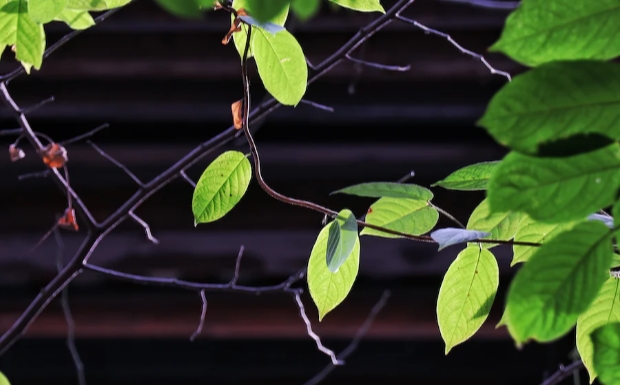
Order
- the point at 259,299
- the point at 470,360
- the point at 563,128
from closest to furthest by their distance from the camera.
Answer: the point at 563,128, the point at 259,299, the point at 470,360

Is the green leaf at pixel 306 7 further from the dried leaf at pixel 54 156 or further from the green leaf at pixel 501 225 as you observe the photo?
the dried leaf at pixel 54 156

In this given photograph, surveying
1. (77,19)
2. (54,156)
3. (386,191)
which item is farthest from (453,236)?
(54,156)

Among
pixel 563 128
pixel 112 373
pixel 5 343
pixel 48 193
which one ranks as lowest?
pixel 112 373

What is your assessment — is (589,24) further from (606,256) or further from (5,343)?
(5,343)

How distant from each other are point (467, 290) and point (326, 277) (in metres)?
0.11

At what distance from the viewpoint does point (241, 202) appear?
1615 mm

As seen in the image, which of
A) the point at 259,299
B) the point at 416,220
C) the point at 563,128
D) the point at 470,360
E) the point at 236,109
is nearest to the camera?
the point at 563,128

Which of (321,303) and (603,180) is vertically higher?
(603,180)

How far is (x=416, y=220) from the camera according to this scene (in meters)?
0.50

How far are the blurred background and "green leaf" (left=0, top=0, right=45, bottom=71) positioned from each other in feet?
3.20

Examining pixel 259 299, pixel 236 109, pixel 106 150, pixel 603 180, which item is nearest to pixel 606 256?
pixel 603 180

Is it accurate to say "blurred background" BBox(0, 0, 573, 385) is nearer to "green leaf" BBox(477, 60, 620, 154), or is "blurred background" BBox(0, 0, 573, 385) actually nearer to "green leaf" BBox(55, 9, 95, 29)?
"green leaf" BBox(55, 9, 95, 29)

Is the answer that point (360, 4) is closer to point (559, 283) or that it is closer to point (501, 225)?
point (501, 225)

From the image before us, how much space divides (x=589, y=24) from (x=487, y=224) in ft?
0.87
